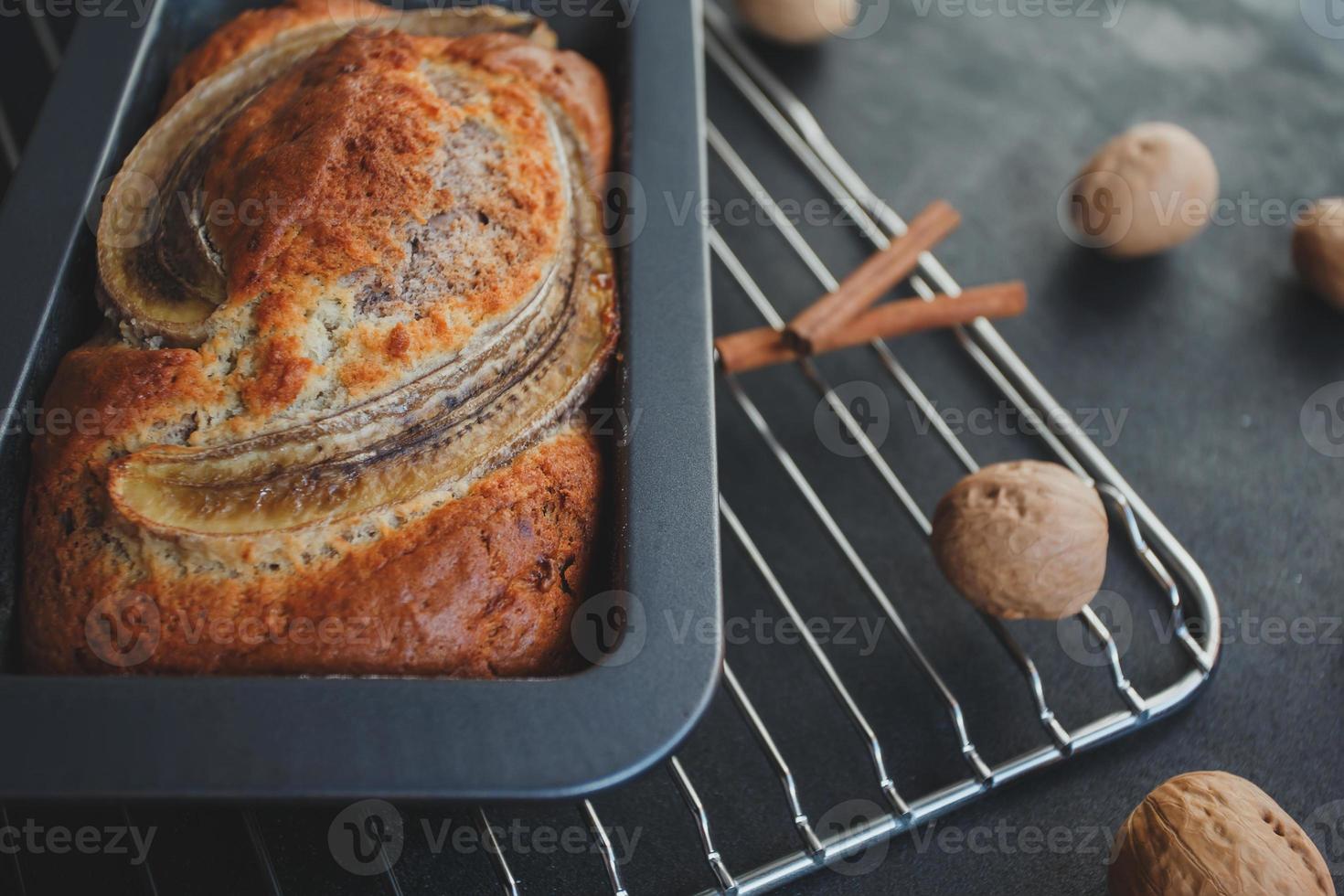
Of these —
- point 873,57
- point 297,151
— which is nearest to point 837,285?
point 873,57

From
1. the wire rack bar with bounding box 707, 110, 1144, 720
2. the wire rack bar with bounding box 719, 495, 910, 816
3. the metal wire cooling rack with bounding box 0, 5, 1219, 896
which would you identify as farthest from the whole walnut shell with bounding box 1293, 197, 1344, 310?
the wire rack bar with bounding box 719, 495, 910, 816

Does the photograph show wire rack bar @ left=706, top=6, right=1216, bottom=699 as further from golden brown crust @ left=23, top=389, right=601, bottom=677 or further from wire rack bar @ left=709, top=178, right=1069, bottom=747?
golden brown crust @ left=23, top=389, right=601, bottom=677

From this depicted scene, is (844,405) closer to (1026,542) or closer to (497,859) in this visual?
(1026,542)

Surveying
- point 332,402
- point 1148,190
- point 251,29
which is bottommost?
point 1148,190

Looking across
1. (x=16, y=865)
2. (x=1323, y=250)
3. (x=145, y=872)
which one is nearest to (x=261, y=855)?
(x=145, y=872)

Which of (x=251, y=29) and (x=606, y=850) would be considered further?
(x=251, y=29)
